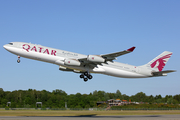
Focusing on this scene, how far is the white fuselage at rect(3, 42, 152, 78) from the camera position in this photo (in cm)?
4150

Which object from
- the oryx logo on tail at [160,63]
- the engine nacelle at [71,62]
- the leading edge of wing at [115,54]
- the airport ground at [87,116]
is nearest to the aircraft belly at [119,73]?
the leading edge of wing at [115,54]

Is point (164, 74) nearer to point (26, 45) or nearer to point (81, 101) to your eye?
point (26, 45)

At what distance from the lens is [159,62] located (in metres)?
49.6

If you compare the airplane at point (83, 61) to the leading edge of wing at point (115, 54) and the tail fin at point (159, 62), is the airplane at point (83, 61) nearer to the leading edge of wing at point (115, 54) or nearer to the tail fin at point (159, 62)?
the leading edge of wing at point (115, 54)

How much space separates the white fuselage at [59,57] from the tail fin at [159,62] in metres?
5.34

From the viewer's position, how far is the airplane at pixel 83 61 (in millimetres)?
41344

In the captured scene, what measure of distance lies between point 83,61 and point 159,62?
58.6 feet

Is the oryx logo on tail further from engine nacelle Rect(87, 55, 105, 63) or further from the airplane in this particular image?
engine nacelle Rect(87, 55, 105, 63)

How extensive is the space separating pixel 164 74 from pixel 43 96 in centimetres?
6568

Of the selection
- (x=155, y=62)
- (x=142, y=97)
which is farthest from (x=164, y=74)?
(x=142, y=97)

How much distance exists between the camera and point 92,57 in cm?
4091

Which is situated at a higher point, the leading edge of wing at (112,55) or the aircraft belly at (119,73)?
the leading edge of wing at (112,55)

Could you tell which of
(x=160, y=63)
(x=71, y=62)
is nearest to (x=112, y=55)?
(x=71, y=62)

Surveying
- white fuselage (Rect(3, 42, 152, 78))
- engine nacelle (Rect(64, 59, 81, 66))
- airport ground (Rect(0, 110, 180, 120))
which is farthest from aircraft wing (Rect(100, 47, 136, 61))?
airport ground (Rect(0, 110, 180, 120))
